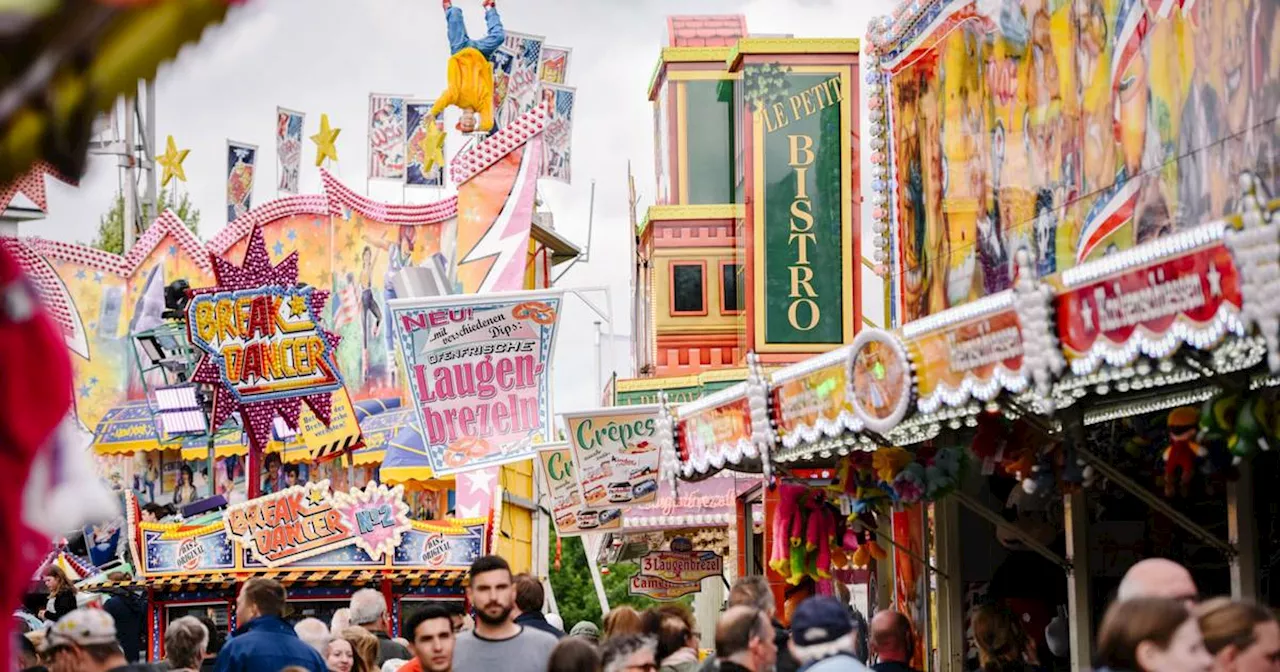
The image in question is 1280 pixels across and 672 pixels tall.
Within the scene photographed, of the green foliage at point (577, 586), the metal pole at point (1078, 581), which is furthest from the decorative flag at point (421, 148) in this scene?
the metal pole at point (1078, 581)

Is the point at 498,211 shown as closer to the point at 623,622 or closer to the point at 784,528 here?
the point at 784,528

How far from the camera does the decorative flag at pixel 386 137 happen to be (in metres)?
49.4

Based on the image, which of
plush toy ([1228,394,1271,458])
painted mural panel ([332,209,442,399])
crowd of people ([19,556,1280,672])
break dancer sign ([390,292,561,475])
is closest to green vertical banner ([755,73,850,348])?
break dancer sign ([390,292,561,475])

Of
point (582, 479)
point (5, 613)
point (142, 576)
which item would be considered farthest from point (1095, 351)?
point (142, 576)

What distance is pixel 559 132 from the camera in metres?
47.2

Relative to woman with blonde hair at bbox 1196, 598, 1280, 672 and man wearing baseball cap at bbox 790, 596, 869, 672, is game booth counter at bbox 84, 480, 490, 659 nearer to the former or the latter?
man wearing baseball cap at bbox 790, 596, 869, 672

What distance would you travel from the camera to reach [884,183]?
17.4m

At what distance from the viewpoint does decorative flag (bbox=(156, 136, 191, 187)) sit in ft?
185

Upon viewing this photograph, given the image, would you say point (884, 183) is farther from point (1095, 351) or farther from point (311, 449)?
point (311, 449)

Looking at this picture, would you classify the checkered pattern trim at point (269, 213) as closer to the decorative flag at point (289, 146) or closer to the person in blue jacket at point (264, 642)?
the decorative flag at point (289, 146)

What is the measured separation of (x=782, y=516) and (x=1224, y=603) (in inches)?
385

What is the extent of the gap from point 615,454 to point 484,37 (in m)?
20.5

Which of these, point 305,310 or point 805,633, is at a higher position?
point 305,310

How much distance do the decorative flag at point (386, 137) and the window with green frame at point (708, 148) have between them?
55.7ft
